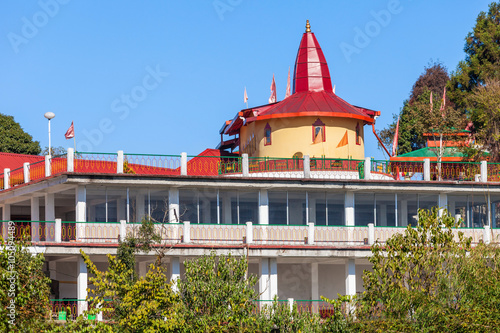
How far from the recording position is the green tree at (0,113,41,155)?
70.2m

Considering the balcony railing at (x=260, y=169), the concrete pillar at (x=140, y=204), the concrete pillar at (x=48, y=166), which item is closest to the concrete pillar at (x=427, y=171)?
the balcony railing at (x=260, y=169)

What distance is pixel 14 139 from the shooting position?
71000 millimetres

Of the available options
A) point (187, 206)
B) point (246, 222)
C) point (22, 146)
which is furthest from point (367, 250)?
point (22, 146)

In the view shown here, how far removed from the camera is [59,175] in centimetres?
4022

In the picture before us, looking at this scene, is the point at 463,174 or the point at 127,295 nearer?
the point at 127,295

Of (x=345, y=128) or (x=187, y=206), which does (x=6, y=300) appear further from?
(x=345, y=128)

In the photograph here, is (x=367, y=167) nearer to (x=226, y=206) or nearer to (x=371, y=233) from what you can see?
(x=371, y=233)

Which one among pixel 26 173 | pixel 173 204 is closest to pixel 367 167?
pixel 173 204

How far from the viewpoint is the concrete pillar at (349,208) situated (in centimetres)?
4366

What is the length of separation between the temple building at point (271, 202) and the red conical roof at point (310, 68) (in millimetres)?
1700

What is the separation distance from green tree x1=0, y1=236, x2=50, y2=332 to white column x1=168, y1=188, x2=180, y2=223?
12334 mm

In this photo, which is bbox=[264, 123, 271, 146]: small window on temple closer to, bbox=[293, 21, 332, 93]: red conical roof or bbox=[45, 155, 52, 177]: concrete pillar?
bbox=[293, 21, 332, 93]: red conical roof

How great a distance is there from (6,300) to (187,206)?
48.5ft

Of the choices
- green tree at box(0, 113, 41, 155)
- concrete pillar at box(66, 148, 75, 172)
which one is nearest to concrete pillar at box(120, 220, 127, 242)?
concrete pillar at box(66, 148, 75, 172)
